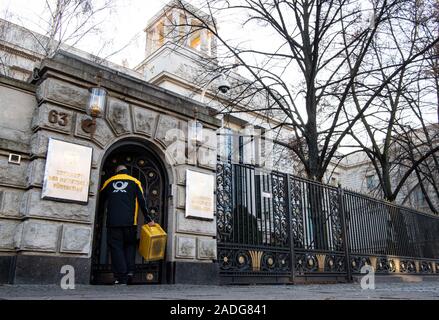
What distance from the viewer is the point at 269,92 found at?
14.8m

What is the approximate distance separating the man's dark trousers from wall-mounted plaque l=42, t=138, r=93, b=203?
0.85 m

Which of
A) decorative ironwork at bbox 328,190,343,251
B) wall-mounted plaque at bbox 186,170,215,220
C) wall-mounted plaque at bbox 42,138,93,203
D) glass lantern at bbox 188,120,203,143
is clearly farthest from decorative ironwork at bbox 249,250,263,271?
wall-mounted plaque at bbox 42,138,93,203

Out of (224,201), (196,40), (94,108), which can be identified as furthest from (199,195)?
(196,40)

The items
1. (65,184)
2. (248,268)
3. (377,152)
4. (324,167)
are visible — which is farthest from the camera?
(377,152)

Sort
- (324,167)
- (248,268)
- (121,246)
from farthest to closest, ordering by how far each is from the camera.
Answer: (324,167) → (248,268) → (121,246)

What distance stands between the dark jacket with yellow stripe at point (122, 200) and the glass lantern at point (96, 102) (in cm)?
115

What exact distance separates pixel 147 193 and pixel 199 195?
1078 mm

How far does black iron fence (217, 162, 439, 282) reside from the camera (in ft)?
30.5

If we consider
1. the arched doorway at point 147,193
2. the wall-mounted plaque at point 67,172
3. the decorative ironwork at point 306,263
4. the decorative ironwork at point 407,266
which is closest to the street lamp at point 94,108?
the wall-mounted plaque at point 67,172

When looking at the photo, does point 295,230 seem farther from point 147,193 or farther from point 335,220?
point 147,193

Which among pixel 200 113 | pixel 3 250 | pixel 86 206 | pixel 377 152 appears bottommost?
pixel 3 250

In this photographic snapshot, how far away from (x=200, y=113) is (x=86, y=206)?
3.45 m
